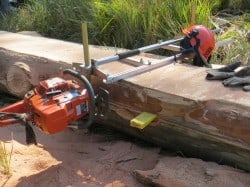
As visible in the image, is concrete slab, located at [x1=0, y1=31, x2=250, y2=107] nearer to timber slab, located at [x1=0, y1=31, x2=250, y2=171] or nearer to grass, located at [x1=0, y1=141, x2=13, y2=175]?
timber slab, located at [x1=0, y1=31, x2=250, y2=171]

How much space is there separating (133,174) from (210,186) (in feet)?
1.89

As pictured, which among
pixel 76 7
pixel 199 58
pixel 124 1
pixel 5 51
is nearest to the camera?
pixel 199 58

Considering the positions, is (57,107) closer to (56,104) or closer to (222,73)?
(56,104)

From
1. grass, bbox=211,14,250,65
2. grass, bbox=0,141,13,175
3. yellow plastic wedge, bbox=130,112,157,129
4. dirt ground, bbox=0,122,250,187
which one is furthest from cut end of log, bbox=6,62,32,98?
grass, bbox=211,14,250,65

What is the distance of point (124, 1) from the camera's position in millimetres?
5035

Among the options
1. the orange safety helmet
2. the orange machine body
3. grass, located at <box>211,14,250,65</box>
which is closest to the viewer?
the orange machine body

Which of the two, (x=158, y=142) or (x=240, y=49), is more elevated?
(x=240, y=49)

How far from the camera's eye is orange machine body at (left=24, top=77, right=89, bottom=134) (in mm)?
2633

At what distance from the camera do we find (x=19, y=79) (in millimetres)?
3973

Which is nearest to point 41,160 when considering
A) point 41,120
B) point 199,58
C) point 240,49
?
point 41,120

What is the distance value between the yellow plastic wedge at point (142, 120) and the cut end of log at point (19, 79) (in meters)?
1.36

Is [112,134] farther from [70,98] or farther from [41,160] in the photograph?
[70,98]

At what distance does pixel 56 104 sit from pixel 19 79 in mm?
1411

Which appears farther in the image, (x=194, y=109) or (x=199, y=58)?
(x=199, y=58)
